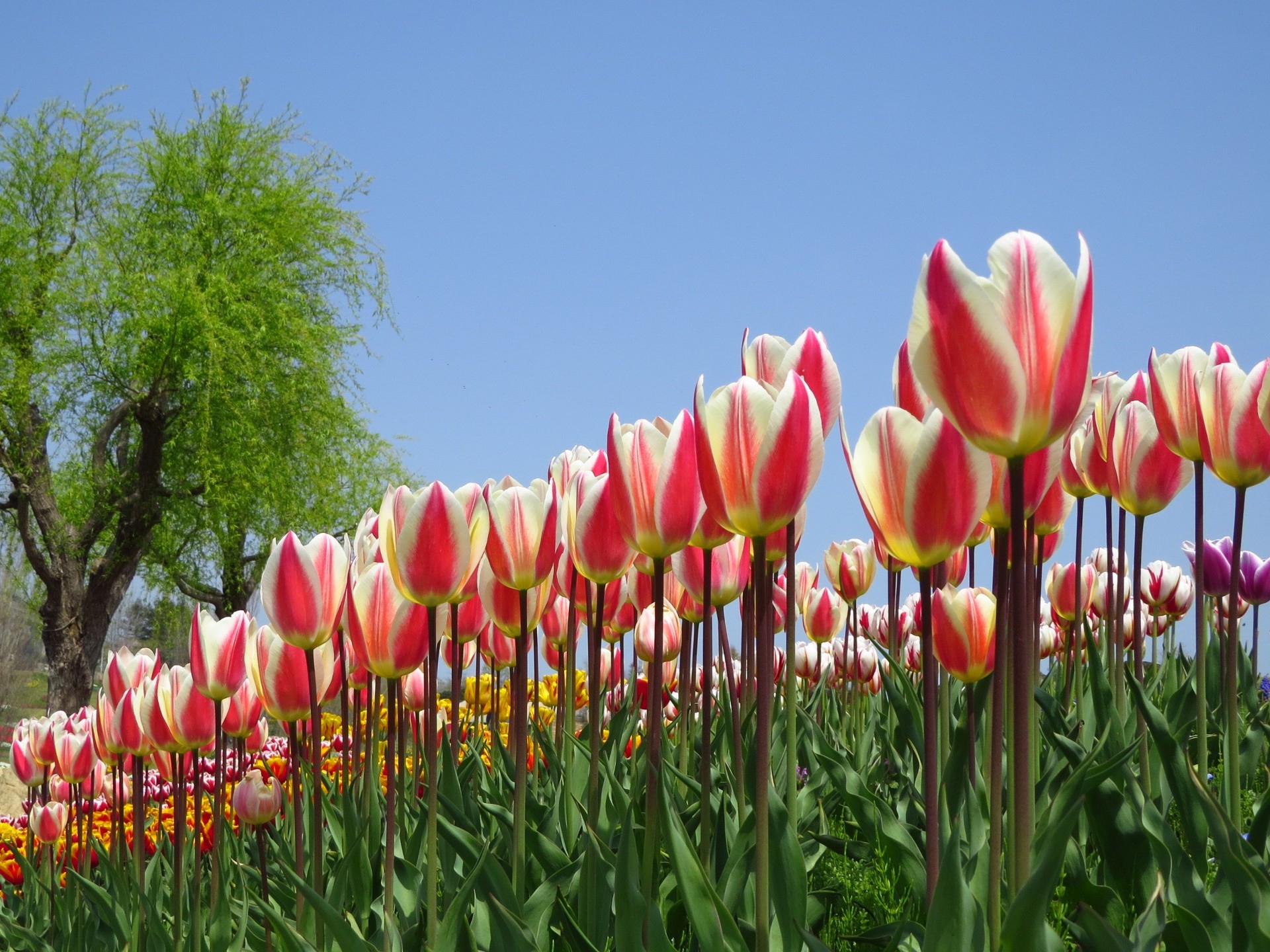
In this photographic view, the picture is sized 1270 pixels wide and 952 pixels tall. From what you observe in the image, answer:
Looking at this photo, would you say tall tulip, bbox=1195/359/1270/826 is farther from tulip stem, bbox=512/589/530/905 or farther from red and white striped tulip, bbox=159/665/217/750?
red and white striped tulip, bbox=159/665/217/750

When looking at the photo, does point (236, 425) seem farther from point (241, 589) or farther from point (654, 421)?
point (654, 421)

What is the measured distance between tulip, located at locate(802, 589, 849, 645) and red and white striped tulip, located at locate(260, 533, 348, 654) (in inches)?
108

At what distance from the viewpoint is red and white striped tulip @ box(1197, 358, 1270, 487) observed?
210 centimetres

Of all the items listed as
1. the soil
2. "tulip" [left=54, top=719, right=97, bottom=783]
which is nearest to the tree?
the soil

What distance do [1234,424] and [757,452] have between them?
1200 mm

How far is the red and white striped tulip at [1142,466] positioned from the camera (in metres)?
2.40

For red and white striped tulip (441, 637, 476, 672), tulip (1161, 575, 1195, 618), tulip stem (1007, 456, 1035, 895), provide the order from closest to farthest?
tulip stem (1007, 456, 1035, 895) < red and white striped tulip (441, 637, 476, 672) < tulip (1161, 575, 1195, 618)

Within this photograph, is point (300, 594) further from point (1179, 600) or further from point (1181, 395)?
point (1179, 600)

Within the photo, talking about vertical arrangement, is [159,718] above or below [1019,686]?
below

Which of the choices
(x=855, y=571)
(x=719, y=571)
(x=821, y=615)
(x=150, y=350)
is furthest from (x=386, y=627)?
(x=150, y=350)

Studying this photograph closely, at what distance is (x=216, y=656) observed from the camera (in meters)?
2.49

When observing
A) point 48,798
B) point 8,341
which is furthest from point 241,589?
point 48,798

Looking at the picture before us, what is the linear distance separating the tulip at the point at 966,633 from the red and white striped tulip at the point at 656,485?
652mm

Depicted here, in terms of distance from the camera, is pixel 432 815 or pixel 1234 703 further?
pixel 1234 703
